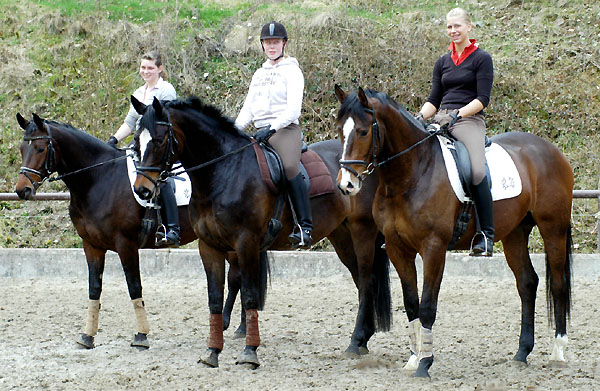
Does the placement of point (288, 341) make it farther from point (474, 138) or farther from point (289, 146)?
point (474, 138)

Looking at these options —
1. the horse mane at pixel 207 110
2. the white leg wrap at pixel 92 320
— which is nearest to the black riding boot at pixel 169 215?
the white leg wrap at pixel 92 320

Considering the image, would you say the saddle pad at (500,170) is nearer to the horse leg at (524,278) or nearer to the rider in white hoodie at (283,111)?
the horse leg at (524,278)

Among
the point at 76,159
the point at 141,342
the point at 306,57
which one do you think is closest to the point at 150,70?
the point at 76,159

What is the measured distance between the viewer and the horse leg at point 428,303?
573cm

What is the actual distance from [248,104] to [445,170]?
1904mm

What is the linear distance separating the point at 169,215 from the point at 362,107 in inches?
100

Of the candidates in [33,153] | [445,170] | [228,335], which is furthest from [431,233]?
[33,153]

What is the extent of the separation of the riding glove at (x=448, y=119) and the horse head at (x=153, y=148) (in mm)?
2101

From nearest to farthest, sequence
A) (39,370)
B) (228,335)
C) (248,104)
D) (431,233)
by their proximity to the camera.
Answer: (431,233), (39,370), (248,104), (228,335)

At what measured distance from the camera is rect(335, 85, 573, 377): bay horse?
220 inches

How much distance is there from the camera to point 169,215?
7305mm

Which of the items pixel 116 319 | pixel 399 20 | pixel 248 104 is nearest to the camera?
pixel 248 104

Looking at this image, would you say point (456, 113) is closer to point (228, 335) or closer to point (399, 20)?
point (228, 335)

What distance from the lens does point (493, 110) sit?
14359 millimetres
